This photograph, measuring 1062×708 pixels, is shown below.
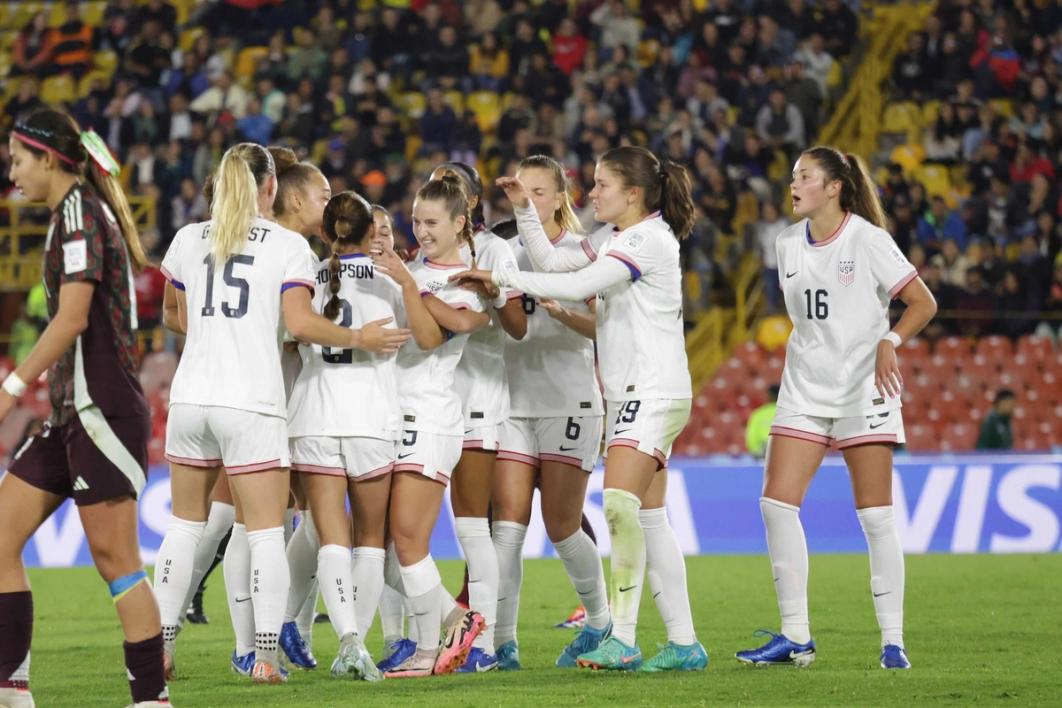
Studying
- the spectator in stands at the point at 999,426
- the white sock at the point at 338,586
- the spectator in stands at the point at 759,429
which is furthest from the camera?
the spectator in stands at the point at 999,426

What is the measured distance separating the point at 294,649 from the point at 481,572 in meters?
1.01

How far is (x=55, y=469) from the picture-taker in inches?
207

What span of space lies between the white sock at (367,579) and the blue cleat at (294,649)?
62cm

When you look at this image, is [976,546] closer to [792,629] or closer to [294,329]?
[792,629]

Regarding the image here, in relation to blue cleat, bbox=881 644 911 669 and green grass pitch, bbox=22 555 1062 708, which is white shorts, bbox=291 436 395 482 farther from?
blue cleat, bbox=881 644 911 669

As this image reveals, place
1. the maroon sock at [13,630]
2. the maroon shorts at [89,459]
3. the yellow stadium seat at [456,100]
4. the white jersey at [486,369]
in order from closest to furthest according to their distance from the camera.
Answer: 1. the maroon shorts at [89,459]
2. the maroon sock at [13,630]
3. the white jersey at [486,369]
4. the yellow stadium seat at [456,100]

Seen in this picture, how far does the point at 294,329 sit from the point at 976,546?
8.79 meters

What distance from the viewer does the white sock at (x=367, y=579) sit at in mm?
6707

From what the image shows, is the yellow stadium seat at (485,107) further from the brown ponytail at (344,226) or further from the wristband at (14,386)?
the wristband at (14,386)

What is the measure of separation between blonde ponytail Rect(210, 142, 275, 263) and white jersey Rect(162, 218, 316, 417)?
0.16ft

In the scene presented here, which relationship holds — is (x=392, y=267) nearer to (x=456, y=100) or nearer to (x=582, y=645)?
(x=582, y=645)

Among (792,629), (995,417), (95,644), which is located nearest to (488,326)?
(792,629)

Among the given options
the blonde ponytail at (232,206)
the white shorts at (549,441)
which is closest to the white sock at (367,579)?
the white shorts at (549,441)

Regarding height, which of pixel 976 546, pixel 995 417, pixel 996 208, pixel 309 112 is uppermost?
pixel 309 112
